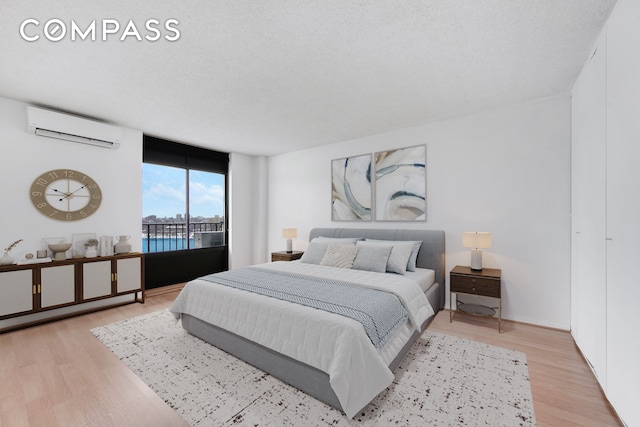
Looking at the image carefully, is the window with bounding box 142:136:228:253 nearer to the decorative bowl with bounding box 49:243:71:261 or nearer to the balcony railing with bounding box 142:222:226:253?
the balcony railing with bounding box 142:222:226:253

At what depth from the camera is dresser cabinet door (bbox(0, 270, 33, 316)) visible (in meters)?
3.01

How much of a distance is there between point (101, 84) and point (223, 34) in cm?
173

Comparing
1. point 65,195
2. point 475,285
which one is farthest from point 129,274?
point 475,285

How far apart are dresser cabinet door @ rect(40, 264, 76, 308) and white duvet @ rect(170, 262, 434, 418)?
164 centimetres

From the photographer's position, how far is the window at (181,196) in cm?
507

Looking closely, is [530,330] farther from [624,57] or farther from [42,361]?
[42,361]

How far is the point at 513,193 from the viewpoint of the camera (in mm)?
3352

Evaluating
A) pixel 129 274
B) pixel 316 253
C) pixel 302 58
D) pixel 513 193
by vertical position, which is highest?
pixel 302 58

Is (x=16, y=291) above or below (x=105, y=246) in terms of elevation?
below

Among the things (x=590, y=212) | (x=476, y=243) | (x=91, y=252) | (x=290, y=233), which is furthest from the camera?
(x=290, y=233)

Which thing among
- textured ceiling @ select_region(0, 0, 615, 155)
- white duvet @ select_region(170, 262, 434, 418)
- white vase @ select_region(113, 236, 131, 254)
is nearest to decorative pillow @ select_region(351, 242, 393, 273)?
white duvet @ select_region(170, 262, 434, 418)

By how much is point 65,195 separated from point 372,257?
422 cm

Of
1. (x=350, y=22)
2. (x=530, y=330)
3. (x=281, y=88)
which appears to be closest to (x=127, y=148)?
(x=281, y=88)

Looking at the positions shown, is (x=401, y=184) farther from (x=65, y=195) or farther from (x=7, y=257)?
(x=7, y=257)
